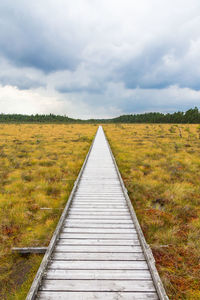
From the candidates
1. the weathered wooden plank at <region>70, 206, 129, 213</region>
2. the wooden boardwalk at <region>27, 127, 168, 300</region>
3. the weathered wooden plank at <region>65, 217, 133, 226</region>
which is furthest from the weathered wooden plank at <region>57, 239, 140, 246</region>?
the weathered wooden plank at <region>70, 206, 129, 213</region>

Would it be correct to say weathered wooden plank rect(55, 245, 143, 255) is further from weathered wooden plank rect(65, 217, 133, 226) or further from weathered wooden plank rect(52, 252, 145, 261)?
weathered wooden plank rect(65, 217, 133, 226)

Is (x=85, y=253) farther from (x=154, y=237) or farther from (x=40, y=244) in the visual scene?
(x=154, y=237)

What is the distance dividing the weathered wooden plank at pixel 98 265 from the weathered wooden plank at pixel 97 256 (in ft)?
0.29

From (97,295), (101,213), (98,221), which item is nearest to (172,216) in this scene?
(101,213)

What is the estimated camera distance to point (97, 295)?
259 centimetres

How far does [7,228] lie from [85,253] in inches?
115

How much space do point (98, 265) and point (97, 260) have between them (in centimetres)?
13

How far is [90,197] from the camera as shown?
19.9 ft

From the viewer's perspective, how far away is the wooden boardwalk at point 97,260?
2643 millimetres

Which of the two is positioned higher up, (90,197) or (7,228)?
(90,197)

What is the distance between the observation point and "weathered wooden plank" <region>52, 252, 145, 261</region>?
3.28 meters

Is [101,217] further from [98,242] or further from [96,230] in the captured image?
[98,242]

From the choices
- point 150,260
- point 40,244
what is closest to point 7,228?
point 40,244

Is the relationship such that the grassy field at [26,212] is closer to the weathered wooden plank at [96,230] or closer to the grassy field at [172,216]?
the weathered wooden plank at [96,230]
